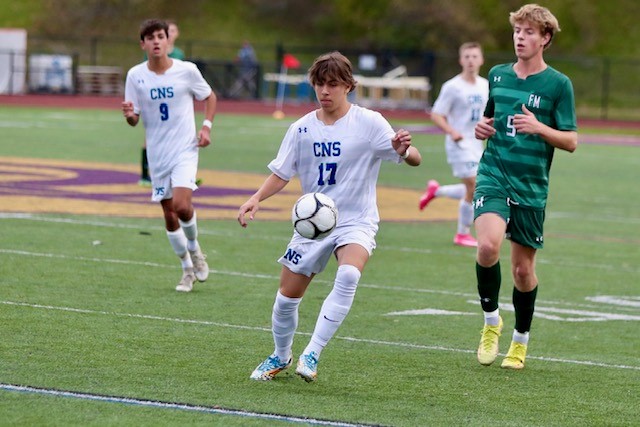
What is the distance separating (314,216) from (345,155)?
1.57ft

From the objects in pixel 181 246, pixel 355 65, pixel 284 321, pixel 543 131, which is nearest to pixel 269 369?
pixel 284 321

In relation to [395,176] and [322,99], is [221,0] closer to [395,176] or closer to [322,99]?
[395,176]

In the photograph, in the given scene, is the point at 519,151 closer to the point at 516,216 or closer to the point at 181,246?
the point at 516,216

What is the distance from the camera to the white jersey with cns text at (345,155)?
7.73 m

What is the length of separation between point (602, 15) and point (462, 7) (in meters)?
8.31

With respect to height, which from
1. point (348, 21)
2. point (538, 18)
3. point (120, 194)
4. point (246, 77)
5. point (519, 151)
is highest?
point (538, 18)

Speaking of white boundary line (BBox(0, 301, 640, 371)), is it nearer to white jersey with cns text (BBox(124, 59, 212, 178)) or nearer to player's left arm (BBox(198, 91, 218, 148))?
white jersey with cns text (BBox(124, 59, 212, 178))

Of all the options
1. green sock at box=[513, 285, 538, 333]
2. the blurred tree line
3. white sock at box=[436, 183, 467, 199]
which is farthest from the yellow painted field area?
the blurred tree line

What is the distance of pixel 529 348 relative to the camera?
373 inches

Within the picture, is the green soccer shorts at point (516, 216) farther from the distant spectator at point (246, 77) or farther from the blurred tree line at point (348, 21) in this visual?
the blurred tree line at point (348, 21)

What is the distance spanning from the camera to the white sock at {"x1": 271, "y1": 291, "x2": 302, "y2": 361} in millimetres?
7668

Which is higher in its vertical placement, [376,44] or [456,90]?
[456,90]

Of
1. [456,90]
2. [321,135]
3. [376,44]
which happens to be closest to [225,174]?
[456,90]

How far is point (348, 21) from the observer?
65875mm
